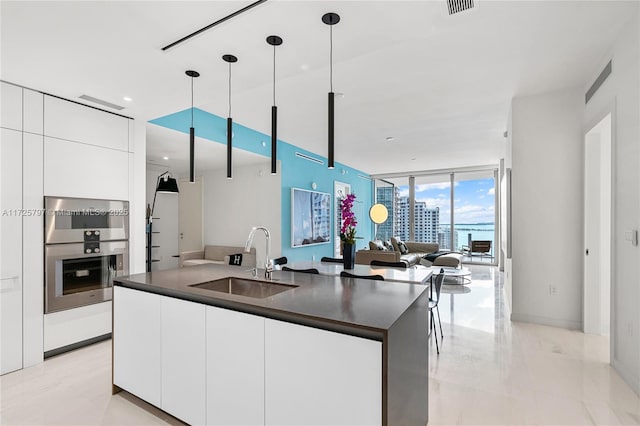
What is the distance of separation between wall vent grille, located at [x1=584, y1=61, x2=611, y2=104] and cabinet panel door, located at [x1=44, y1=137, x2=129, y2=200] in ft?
16.6

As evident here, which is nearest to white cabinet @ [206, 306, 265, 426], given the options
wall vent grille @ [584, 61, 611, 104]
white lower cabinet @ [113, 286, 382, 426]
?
white lower cabinet @ [113, 286, 382, 426]

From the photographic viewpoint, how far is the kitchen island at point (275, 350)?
1.36 m

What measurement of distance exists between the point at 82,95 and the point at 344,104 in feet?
9.83

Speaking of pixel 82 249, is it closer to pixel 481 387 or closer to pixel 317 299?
pixel 317 299

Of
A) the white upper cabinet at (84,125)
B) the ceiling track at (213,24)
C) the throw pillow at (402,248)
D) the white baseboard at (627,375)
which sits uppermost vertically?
the ceiling track at (213,24)

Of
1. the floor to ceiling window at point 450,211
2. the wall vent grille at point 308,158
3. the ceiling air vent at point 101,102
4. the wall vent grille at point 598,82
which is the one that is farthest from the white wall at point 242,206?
the floor to ceiling window at point 450,211

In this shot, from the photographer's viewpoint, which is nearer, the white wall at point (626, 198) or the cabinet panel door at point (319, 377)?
the cabinet panel door at point (319, 377)

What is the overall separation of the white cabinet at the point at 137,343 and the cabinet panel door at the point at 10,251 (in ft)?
4.14

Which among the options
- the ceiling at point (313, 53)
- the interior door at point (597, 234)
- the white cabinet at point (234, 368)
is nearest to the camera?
the white cabinet at point (234, 368)

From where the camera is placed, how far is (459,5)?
76.5 inches

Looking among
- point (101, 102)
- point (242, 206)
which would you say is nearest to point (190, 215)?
point (242, 206)

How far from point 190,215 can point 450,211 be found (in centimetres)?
752

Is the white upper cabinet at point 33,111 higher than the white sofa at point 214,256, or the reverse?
the white upper cabinet at point 33,111

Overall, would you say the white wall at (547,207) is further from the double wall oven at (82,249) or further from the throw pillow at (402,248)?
the double wall oven at (82,249)
